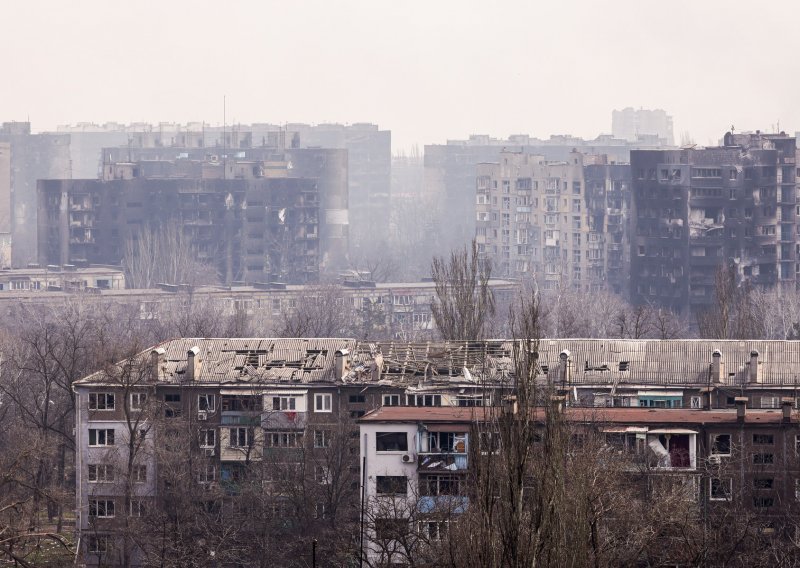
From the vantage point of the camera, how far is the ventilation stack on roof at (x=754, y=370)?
3844 centimetres

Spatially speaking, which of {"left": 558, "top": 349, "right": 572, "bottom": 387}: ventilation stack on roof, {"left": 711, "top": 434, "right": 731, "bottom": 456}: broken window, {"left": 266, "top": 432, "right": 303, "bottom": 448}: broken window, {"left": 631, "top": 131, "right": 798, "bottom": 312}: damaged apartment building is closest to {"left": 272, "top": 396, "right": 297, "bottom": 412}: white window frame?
{"left": 266, "top": 432, "right": 303, "bottom": 448}: broken window

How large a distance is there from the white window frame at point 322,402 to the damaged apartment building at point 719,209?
132ft

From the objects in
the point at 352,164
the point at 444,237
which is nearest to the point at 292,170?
the point at 444,237

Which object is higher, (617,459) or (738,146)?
(738,146)

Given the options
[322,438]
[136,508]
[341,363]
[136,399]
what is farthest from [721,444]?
[136,399]

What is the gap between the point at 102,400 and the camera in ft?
124

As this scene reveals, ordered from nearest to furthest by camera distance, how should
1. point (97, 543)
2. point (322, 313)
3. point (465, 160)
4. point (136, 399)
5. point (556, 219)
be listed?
point (97, 543) < point (136, 399) < point (322, 313) < point (556, 219) < point (465, 160)

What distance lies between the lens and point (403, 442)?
3334cm

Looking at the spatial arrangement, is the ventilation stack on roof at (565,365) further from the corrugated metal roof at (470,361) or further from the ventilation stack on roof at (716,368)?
the ventilation stack on roof at (716,368)

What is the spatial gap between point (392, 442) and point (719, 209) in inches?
1835

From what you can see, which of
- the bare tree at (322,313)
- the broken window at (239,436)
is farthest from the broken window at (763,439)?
the bare tree at (322,313)

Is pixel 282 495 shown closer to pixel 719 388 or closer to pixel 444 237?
pixel 719 388

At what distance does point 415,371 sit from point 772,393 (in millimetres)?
7219

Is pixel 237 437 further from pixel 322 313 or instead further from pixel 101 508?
pixel 322 313
